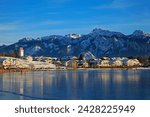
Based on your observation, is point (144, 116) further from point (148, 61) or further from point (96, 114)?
point (148, 61)

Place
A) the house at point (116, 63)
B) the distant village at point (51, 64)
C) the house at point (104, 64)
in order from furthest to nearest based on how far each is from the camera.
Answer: the house at point (116, 63), the house at point (104, 64), the distant village at point (51, 64)

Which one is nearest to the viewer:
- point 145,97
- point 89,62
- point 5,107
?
point 5,107

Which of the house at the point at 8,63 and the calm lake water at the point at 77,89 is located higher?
the house at the point at 8,63

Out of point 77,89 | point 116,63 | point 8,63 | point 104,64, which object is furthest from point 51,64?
point 77,89

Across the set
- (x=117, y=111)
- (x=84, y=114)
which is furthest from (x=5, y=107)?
(x=117, y=111)

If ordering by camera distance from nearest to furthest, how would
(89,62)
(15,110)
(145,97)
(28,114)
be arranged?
(28,114) → (15,110) → (145,97) → (89,62)

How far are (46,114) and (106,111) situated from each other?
5.69ft

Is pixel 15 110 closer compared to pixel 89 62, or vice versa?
pixel 15 110

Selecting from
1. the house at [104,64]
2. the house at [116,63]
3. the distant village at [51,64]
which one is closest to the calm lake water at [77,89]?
the distant village at [51,64]

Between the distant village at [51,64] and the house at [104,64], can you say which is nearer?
the distant village at [51,64]

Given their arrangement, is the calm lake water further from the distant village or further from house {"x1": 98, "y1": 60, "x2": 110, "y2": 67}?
house {"x1": 98, "y1": 60, "x2": 110, "y2": 67}

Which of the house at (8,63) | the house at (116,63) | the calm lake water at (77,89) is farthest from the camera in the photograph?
the house at (116,63)

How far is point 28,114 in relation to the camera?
10.1 metres

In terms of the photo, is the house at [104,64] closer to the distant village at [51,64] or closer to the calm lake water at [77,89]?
the distant village at [51,64]
